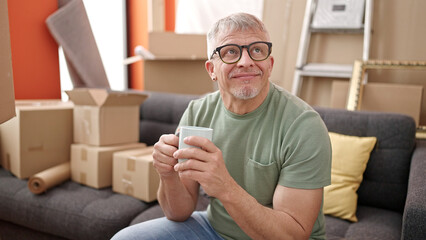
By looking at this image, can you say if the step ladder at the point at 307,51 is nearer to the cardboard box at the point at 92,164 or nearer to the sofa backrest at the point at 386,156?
the sofa backrest at the point at 386,156

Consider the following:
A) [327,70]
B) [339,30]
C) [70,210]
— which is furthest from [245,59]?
[339,30]

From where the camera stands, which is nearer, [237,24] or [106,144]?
[237,24]

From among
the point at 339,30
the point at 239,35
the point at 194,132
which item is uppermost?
the point at 339,30

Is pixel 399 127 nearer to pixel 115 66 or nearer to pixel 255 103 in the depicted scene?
pixel 255 103

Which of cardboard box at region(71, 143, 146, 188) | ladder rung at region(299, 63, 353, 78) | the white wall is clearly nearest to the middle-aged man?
cardboard box at region(71, 143, 146, 188)

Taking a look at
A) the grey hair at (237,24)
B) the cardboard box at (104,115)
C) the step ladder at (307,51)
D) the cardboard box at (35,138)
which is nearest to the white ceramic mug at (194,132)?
the grey hair at (237,24)

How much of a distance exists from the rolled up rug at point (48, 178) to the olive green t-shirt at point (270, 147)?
930 mm

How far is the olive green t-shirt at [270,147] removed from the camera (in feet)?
3.18

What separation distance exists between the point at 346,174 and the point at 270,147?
2.14 feet

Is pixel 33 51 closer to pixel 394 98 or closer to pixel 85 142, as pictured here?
pixel 85 142

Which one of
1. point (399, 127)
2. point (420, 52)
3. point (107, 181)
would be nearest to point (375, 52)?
point (420, 52)

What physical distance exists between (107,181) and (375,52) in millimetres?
2050

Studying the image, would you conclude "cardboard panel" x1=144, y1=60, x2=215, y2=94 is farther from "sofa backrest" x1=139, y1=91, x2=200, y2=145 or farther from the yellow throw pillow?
the yellow throw pillow

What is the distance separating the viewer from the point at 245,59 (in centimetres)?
103
